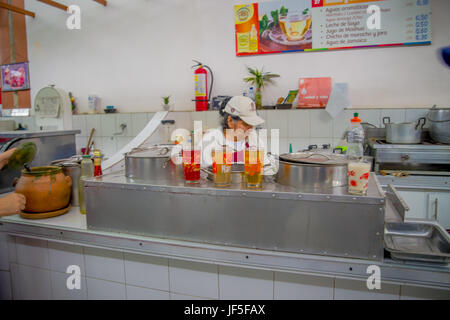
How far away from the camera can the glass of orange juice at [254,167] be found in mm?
1392

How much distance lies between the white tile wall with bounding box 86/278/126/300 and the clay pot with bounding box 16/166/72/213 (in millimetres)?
478

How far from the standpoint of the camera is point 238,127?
2.22 metres

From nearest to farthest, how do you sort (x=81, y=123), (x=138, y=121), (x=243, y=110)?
(x=243, y=110), (x=138, y=121), (x=81, y=123)

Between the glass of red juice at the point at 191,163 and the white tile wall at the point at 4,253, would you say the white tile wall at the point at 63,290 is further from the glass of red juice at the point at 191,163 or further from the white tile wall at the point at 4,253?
the glass of red juice at the point at 191,163

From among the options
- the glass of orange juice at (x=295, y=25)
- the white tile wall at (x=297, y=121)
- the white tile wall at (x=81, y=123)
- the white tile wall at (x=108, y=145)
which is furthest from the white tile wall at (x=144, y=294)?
the white tile wall at (x=81, y=123)

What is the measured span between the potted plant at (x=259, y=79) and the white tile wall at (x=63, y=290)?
2553 millimetres

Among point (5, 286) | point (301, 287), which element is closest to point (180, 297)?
point (301, 287)

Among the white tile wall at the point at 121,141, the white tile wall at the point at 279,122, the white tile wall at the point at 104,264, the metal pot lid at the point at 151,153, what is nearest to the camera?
the metal pot lid at the point at 151,153

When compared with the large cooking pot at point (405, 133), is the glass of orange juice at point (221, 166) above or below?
below

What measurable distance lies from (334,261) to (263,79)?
111 inches

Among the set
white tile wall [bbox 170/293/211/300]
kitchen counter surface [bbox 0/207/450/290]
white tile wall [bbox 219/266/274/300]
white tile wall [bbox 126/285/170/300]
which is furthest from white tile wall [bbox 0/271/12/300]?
white tile wall [bbox 219/266/274/300]

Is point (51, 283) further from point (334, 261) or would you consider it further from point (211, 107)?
point (211, 107)

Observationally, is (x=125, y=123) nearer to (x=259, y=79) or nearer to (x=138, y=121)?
(x=138, y=121)

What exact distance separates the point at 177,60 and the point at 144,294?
3.09m
